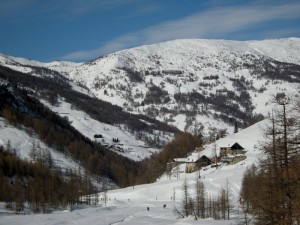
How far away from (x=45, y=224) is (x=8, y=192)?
164 ft

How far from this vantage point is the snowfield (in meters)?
89.1

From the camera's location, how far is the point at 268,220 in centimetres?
2453

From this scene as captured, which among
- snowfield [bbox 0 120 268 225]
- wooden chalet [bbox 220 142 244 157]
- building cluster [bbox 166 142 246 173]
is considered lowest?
snowfield [bbox 0 120 268 225]

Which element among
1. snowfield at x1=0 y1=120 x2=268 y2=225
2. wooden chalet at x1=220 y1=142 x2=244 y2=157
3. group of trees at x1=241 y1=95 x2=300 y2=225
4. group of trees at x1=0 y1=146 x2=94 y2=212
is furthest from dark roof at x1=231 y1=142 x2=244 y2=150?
group of trees at x1=241 y1=95 x2=300 y2=225

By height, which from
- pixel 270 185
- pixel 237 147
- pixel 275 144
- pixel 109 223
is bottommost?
pixel 109 223

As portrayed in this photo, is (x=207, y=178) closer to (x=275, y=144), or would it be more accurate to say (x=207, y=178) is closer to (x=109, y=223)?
(x=109, y=223)

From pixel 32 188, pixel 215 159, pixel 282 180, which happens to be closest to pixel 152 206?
pixel 32 188

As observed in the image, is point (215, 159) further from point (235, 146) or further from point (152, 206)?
point (152, 206)

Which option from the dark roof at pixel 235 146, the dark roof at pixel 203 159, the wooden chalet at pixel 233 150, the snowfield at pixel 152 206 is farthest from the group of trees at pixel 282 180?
the dark roof at pixel 235 146

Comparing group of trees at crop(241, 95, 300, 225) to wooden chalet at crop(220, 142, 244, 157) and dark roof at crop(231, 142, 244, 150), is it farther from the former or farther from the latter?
dark roof at crop(231, 142, 244, 150)

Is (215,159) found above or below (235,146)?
below

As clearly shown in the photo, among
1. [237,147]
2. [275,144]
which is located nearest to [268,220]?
[275,144]

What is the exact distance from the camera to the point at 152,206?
121m

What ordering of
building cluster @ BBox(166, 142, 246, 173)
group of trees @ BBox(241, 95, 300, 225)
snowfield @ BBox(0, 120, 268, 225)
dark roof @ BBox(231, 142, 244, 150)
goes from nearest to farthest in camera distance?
group of trees @ BBox(241, 95, 300, 225) < snowfield @ BBox(0, 120, 268, 225) < building cluster @ BBox(166, 142, 246, 173) < dark roof @ BBox(231, 142, 244, 150)
